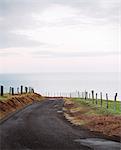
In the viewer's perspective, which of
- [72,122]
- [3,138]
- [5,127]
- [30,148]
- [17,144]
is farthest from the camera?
[72,122]

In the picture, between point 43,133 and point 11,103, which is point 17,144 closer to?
point 43,133

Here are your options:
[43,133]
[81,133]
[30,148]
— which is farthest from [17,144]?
[81,133]

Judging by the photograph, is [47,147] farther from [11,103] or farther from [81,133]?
[11,103]

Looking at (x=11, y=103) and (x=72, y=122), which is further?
(x=11, y=103)

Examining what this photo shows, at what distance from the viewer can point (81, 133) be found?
22.3 meters

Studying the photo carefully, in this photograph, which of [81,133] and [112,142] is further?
[81,133]

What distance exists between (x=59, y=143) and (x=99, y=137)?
3363 millimetres

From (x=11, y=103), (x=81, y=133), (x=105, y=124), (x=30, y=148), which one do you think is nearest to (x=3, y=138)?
(x=30, y=148)

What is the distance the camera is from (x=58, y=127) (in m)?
25.1

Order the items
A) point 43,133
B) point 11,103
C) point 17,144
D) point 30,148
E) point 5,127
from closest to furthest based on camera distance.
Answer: point 30,148, point 17,144, point 43,133, point 5,127, point 11,103

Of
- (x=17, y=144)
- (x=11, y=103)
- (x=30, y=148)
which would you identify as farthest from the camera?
(x=11, y=103)

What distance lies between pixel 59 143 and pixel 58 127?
258 inches

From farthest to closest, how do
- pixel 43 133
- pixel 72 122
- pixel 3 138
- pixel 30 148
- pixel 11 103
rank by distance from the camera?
pixel 11 103, pixel 72 122, pixel 43 133, pixel 3 138, pixel 30 148

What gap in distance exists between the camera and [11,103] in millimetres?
44844
